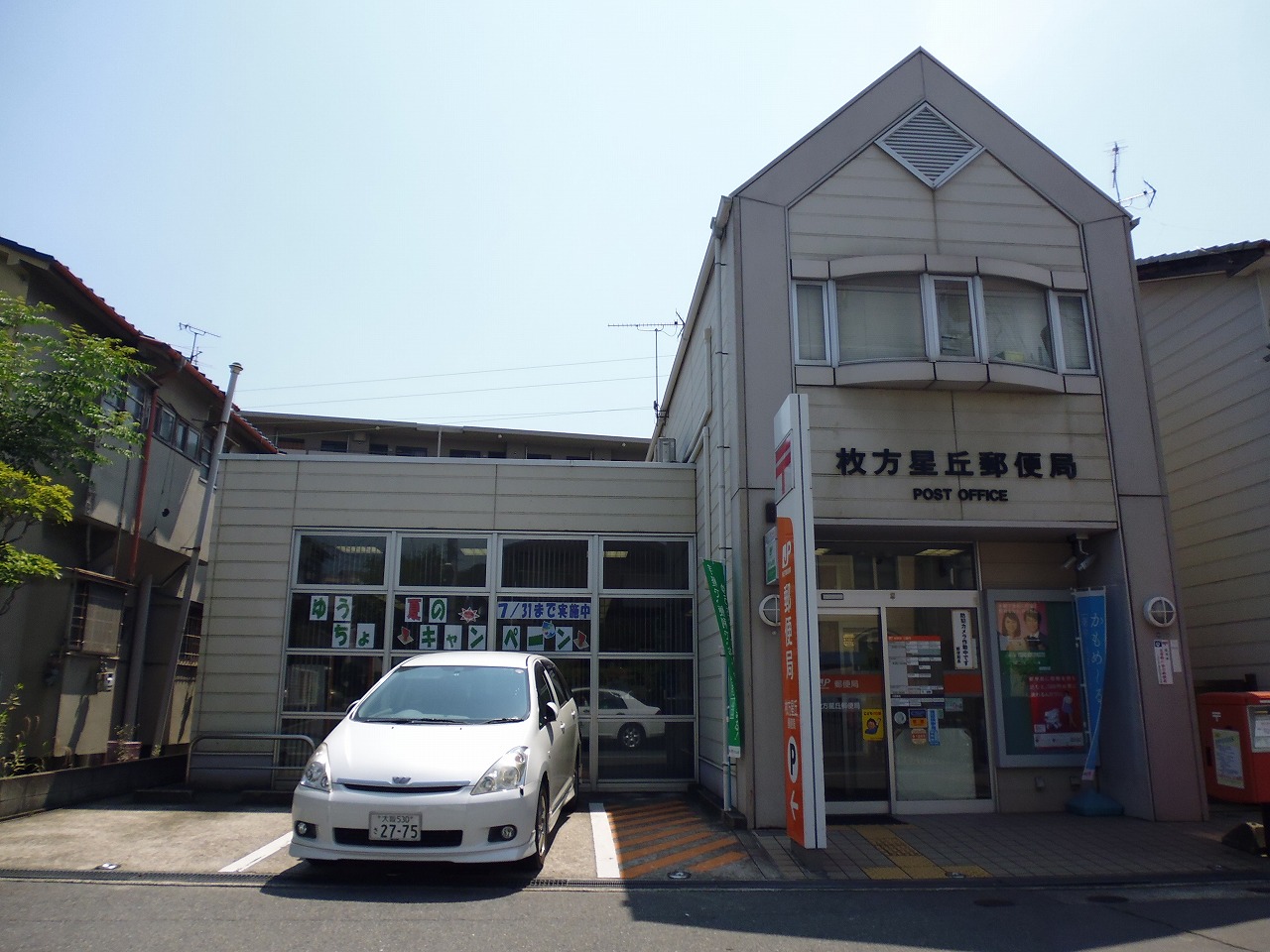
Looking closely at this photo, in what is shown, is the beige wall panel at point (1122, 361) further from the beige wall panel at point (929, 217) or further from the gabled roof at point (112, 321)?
the gabled roof at point (112, 321)

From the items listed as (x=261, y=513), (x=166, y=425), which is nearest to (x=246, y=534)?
(x=261, y=513)

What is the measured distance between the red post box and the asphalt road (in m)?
1.38

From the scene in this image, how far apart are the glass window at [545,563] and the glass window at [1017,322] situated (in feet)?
18.2

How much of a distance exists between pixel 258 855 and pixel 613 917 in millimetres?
3302

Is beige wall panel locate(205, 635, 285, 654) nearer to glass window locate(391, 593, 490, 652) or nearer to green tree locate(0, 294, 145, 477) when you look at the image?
glass window locate(391, 593, 490, 652)

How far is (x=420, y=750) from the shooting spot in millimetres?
6648

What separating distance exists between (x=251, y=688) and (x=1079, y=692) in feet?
31.7

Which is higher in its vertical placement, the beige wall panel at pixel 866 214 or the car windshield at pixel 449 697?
the beige wall panel at pixel 866 214

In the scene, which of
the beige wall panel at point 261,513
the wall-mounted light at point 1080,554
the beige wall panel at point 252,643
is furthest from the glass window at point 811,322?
the beige wall panel at point 252,643

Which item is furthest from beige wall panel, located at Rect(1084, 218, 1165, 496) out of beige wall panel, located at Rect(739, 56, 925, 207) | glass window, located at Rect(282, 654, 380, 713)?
glass window, located at Rect(282, 654, 380, 713)

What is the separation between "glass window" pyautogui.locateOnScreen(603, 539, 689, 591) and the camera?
11641mm

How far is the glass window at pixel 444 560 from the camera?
11508 mm

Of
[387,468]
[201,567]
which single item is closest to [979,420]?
[387,468]

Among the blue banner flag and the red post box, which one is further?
the blue banner flag
